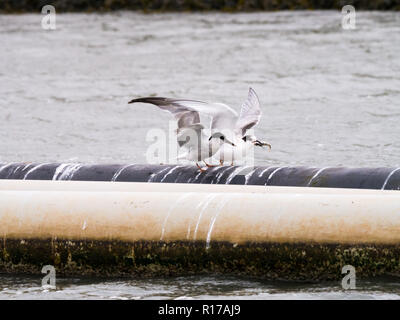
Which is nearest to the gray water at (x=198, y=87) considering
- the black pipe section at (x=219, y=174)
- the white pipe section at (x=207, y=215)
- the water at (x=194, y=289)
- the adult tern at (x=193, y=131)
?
the water at (x=194, y=289)

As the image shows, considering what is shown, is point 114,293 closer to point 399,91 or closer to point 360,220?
point 360,220

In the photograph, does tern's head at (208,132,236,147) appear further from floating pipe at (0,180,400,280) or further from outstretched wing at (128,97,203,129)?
floating pipe at (0,180,400,280)

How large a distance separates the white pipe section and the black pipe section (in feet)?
1.24

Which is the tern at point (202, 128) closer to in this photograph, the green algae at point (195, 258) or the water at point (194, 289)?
the green algae at point (195, 258)

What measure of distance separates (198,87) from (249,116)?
5.98 metres

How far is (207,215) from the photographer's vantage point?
5.09 meters

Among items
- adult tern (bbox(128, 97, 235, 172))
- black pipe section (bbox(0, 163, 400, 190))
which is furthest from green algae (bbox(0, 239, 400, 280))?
adult tern (bbox(128, 97, 235, 172))

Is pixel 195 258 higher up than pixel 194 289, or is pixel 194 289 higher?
pixel 195 258

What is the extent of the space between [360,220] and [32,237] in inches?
68.5

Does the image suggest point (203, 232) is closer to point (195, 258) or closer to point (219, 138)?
point (195, 258)

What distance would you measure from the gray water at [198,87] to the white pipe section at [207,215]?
26 centimetres

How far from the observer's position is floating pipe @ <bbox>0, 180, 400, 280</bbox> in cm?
495

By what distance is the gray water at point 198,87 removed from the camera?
5.20m

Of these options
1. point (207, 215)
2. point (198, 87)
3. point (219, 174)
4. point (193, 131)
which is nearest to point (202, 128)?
point (193, 131)
